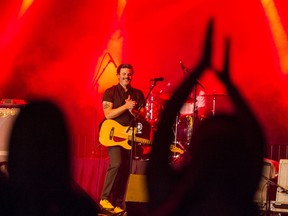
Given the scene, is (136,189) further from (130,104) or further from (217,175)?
(217,175)

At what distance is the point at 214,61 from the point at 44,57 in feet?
10.2

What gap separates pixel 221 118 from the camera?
4164mm

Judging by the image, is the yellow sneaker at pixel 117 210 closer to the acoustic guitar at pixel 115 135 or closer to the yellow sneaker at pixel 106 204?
the yellow sneaker at pixel 106 204

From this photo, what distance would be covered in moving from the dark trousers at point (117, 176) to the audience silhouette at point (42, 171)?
148 cm

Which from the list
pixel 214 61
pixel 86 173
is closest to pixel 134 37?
pixel 214 61

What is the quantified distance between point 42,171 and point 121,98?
2.53 metres

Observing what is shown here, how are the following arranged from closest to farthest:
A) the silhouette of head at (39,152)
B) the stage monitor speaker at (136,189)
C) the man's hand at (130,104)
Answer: the silhouette of head at (39,152) → the stage monitor speaker at (136,189) → the man's hand at (130,104)

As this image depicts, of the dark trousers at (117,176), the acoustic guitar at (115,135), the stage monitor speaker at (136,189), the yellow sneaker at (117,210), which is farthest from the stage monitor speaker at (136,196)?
the acoustic guitar at (115,135)

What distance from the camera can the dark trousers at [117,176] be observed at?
Result: 6004 millimetres

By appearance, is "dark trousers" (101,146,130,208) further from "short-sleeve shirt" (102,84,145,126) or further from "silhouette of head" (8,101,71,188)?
"silhouette of head" (8,101,71,188)

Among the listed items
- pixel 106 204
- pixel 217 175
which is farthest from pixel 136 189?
pixel 217 175

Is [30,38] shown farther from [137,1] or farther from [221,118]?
[221,118]

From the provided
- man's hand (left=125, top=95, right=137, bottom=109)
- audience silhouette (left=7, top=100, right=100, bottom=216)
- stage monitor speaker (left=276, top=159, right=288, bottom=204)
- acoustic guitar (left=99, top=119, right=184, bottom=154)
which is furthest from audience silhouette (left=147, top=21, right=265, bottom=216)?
stage monitor speaker (left=276, top=159, right=288, bottom=204)

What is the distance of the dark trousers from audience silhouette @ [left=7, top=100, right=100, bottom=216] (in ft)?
4.86
